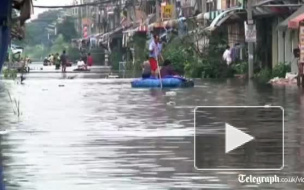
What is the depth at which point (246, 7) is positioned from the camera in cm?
4628

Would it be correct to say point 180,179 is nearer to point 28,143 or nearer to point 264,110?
point 28,143

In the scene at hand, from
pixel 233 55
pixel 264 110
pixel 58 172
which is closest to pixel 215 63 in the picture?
pixel 233 55

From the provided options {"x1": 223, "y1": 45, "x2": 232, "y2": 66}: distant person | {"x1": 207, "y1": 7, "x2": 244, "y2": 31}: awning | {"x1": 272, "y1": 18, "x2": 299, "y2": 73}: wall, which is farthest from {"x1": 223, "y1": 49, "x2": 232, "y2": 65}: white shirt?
{"x1": 272, "y1": 18, "x2": 299, "y2": 73}: wall

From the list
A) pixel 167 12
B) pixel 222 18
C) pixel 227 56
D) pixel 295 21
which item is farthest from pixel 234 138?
pixel 167 12

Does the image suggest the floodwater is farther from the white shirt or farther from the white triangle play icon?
the white shirt

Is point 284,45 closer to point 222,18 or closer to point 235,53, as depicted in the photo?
point 222,18

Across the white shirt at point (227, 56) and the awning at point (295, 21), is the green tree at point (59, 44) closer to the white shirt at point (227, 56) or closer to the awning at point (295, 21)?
the white shirt at point (227, 56)

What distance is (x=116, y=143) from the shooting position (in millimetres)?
→ 15773
